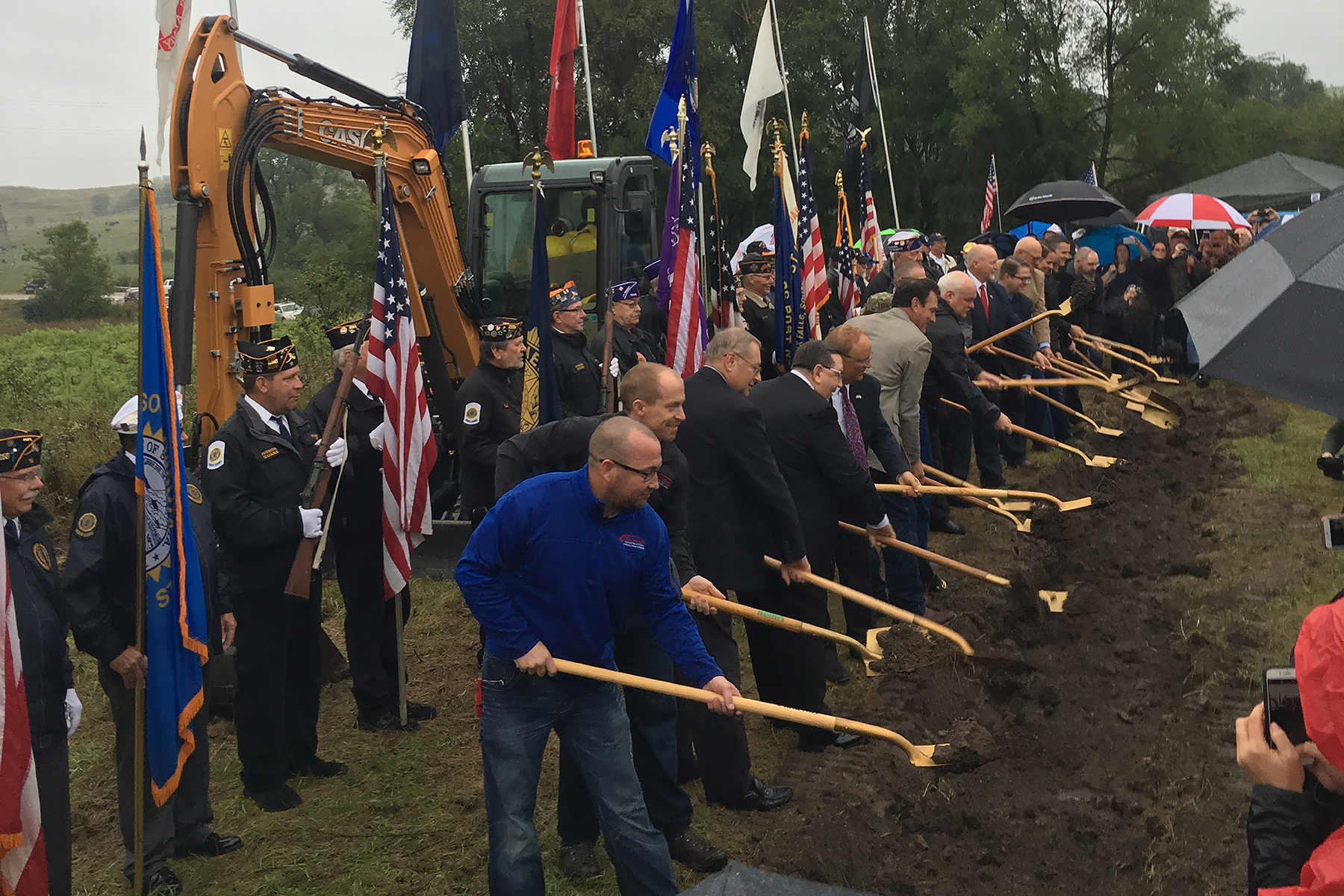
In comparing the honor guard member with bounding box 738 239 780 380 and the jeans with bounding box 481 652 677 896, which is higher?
the honor guard member with bounding box 738 239 780 380

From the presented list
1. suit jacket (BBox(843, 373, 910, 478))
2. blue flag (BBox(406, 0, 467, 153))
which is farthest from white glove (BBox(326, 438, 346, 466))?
blue flag (BBox(406, 0, 467, 153))

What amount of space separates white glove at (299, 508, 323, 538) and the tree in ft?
121

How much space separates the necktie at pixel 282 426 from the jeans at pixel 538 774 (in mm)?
2271

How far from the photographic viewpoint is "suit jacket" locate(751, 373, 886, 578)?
6645 millimetres

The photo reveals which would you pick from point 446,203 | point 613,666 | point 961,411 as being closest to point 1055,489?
point 961,411

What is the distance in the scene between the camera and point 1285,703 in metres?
2.58

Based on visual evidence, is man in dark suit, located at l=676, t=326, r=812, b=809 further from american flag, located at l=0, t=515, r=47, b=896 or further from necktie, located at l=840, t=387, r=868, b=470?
american flag, located at l=0, t=515, r=47, b=896

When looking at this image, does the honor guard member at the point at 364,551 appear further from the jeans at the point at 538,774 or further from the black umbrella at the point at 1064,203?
the black umbrella at the point at 1064,203

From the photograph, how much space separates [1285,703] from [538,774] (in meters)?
2.70

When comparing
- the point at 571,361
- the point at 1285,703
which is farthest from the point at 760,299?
the point at 1285,703

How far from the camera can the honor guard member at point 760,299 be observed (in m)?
11.3

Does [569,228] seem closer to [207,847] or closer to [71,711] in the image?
[207,847]

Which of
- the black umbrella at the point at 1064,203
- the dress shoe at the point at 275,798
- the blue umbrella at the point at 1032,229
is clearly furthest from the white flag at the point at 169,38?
the blue umbrella at the point at 1032,229

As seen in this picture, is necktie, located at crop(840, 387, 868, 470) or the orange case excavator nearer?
necktie, located at crop(840, 387, 868, 470)
